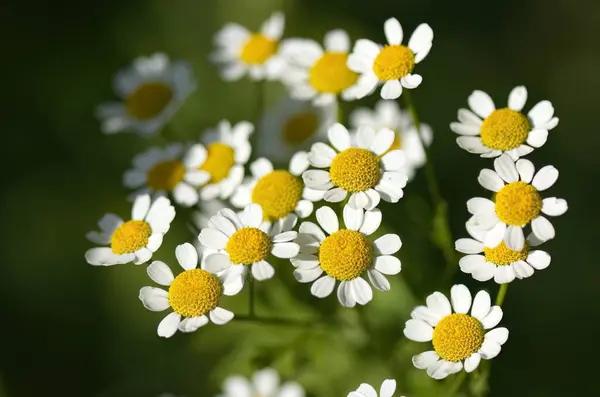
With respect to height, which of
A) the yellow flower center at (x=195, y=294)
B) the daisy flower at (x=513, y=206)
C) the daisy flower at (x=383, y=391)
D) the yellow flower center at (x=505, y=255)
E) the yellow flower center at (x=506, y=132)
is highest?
the yellow flower center at (x=506, y=132)

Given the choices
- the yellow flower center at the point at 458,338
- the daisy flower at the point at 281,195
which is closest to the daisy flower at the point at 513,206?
the yellow flower center at the point at 458,338

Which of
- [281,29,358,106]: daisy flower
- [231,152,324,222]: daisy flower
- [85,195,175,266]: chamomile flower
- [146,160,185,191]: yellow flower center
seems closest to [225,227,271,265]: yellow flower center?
[231,152,324,222]: daisy flower

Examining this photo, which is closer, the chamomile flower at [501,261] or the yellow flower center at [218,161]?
the chamomile flower at [501,261]

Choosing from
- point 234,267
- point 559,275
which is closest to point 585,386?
point 559,275

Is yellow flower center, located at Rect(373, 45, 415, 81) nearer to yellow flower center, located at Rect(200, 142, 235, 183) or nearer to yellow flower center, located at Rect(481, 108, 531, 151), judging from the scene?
yellow flower center, located at Rect(481, 108, 531, 151)

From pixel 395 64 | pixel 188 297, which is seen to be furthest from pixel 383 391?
pixel 395 64

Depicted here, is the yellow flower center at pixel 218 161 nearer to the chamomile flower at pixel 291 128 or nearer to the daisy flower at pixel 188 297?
the chamomile flower at pixel 291 128

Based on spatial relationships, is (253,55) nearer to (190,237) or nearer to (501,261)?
(190,237)

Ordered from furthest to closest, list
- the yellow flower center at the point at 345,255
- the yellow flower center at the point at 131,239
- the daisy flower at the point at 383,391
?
the yellow flower center at the point at 131,239, the yellow flower center at the point at 345,255, the daisy flower at the point at 383,391
